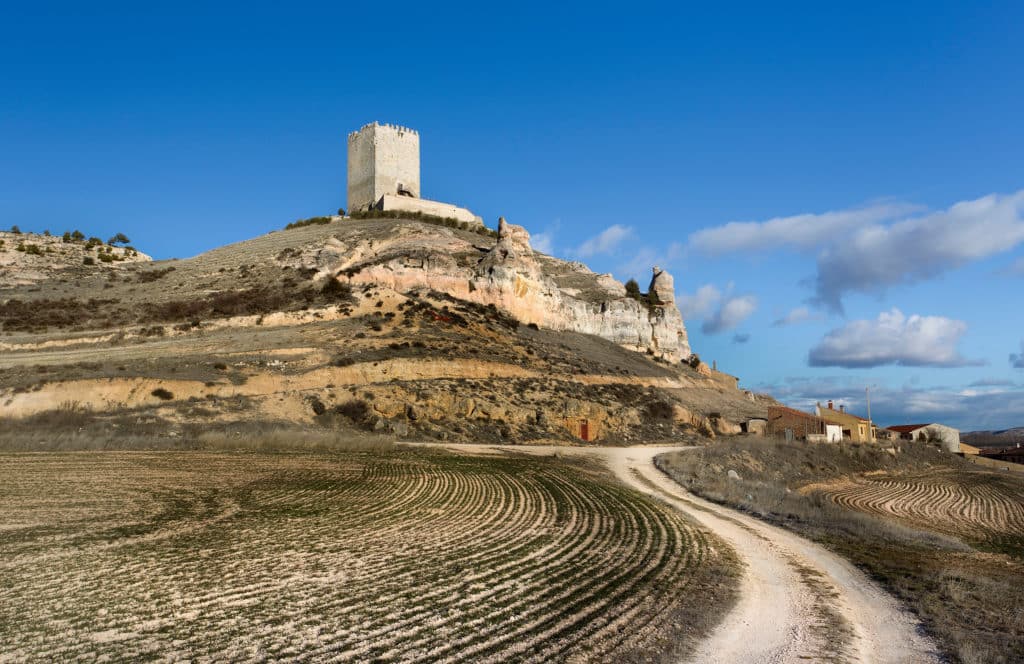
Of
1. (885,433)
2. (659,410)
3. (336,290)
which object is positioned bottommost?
(885,433)

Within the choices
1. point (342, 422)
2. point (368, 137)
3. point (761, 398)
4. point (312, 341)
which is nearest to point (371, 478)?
point (342, 422)

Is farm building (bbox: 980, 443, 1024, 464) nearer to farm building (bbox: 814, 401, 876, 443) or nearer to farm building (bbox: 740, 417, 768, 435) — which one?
farm building (bbox: 814, 401, 876, 443)

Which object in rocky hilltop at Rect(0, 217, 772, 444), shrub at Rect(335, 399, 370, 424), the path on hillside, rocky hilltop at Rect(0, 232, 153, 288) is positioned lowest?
the path on hillside

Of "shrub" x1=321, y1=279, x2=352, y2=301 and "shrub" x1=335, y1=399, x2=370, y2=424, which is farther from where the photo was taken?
"shrub" x1=321, y1=279, x2=352, y2=301

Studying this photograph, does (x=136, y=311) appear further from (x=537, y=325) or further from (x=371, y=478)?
(x=371, y=478)

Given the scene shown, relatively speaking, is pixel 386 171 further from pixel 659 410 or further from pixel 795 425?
pixel 795 425

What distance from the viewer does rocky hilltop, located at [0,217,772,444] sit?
111 ft

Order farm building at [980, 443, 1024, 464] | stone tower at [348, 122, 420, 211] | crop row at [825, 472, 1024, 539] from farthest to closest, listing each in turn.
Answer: stone tower at [348, 122, 420, 211] < farm building at [980, 443, 1024, 464] < crop row at [825, 472, 1024, 539]

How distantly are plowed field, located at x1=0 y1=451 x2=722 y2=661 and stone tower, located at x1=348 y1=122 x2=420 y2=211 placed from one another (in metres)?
54.2

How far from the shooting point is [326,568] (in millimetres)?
11453

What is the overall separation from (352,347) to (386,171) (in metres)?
34.5

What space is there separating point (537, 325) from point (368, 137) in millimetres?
29275

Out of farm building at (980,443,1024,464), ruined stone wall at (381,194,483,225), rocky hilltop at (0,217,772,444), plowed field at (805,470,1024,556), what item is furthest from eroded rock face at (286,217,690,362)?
farm building at (980,443,1024,464)

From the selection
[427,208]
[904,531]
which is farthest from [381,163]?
[904,531]
